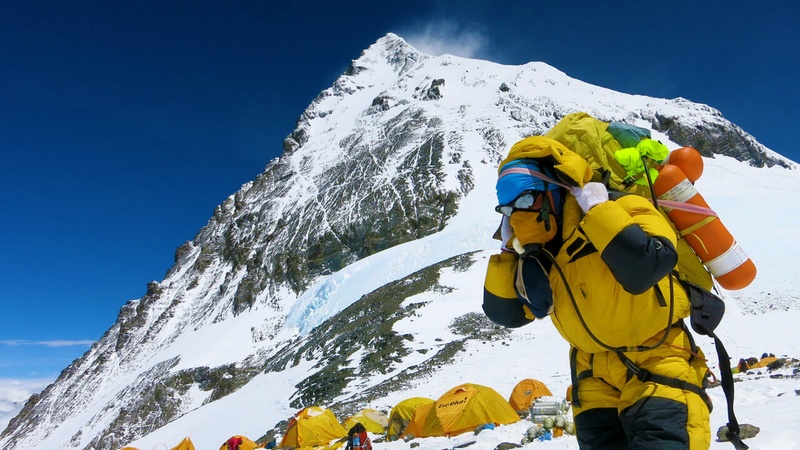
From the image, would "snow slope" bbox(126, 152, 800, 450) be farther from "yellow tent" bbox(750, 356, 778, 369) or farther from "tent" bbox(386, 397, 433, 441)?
"tent" bbox(386, 397, 433, 441)

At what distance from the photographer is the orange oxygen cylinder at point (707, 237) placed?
266 cm

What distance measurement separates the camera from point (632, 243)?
221cm

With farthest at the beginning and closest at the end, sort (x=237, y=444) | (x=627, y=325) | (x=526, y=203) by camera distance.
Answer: (x=237, y=444)
(x=526, y=203)
(x=627, y=325)

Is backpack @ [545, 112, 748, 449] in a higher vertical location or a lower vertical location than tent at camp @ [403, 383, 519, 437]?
higher

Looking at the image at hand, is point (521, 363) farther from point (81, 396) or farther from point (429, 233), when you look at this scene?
Result: point (81, 396)

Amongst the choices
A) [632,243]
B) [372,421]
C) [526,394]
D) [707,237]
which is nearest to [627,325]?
[632,243]

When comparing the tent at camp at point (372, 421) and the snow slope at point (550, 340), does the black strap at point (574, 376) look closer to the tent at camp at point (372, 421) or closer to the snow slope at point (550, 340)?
the snow slope at point (550, 340)

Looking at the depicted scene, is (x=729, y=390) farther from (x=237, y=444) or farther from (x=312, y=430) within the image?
(x=237, y=444)

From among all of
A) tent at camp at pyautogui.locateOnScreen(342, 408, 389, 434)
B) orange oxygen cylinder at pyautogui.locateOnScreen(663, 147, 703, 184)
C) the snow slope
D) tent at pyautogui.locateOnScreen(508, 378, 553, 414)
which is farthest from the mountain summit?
orange oxygen cylinder at pyautogui.locateOnScreen(663, 147, 703, 184)

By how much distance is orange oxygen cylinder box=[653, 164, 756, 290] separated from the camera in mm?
2656

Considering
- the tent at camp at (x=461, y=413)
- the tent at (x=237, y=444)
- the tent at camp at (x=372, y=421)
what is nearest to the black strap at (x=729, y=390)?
the tent at camp at (x=461, y=413)

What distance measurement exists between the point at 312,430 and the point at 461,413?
5035 mm

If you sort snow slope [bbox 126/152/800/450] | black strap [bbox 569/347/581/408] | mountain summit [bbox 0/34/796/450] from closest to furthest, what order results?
black strap [bbox 569/347/581/408]
snow slope [bbox 126/152/800/450]
mountain summit [bbox 0/34/796/450]

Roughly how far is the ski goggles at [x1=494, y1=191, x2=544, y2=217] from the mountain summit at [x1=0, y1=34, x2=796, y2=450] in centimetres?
1594
